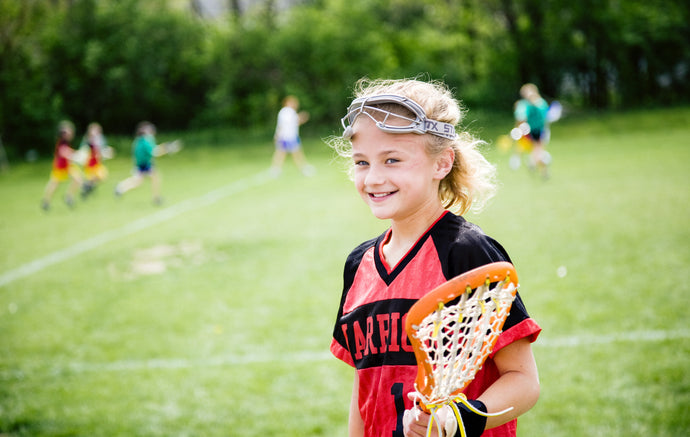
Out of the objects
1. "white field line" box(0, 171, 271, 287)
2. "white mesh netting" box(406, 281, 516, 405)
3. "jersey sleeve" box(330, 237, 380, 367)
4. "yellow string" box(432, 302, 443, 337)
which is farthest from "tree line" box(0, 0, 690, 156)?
"yellow string" box(432, 302, 443, 337)

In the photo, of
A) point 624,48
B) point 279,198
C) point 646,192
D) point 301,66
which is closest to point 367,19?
point 301,66

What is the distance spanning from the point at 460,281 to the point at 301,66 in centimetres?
3046

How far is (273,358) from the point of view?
213 inches

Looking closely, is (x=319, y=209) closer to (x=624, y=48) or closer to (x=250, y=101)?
(x=250, y=101)

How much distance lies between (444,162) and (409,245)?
0.31m

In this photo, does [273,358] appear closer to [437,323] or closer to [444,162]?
[444,162]

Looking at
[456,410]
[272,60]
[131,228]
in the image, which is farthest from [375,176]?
[272,60]

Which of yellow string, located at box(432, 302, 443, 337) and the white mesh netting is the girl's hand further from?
yellow string, located at box(432, 302, 443, 337)

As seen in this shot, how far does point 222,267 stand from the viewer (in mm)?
8547

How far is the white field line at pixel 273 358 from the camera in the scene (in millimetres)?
5133

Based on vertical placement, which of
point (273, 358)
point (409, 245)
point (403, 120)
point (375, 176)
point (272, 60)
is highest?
point (272, 60)

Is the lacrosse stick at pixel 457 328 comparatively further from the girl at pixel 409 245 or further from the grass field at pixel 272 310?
the grass field at pixel 272 310

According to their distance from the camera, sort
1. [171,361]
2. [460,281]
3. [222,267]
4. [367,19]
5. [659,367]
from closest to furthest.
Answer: [460,281] → [659,367] → [171,361] → [222,267] → [367,19]

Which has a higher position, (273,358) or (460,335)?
(460,335)
